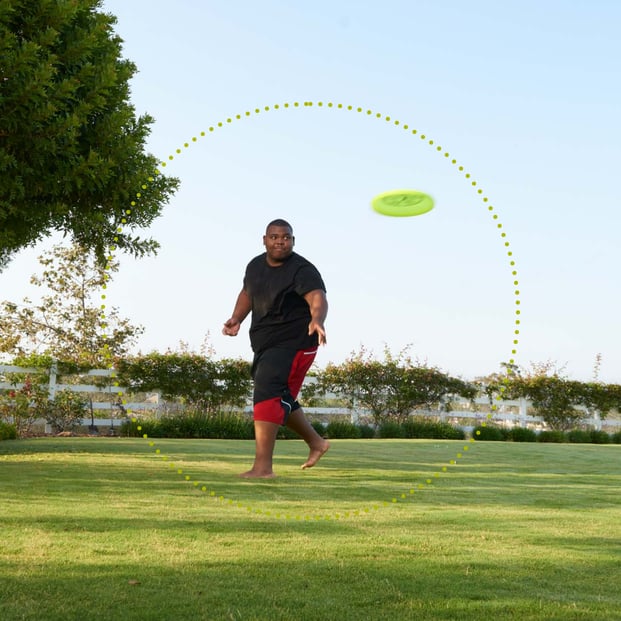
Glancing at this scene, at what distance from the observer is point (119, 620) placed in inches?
155

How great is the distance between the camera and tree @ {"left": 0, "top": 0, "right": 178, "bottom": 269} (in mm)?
8992

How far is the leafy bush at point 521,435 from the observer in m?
21.6

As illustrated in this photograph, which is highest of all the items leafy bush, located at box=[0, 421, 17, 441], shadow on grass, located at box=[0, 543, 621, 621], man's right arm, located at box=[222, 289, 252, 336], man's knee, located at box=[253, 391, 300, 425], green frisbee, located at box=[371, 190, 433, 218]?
green frisbee, located at box=[371, 190, 433, 218]

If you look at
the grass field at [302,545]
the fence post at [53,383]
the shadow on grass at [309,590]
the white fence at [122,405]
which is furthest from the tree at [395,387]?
the shadow on grass at [309,590]

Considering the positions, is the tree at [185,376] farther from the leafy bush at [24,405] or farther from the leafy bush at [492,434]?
the leafy bush at [492,434]

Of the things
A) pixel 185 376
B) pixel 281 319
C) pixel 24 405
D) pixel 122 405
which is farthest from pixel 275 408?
pixel 24 405

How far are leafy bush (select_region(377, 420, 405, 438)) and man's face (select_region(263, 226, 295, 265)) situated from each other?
657 inches

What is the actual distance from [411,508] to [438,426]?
13.3m

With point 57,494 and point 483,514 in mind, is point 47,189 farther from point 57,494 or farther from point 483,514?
point 483,514

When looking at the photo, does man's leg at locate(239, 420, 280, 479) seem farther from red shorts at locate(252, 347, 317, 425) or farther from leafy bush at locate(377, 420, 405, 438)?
leafy bush at locate(377, 420, 405, 438)

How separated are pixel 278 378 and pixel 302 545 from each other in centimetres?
247

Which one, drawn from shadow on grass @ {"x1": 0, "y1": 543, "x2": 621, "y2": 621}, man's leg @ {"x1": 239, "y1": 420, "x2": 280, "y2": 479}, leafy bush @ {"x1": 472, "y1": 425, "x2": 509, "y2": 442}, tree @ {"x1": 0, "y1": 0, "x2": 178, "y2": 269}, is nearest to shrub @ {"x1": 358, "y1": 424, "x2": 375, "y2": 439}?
leafy bush @ {"x1": 472, "y1": 425, "x2": 509, "y2": 442}

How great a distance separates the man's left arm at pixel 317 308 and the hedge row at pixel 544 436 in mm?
17250

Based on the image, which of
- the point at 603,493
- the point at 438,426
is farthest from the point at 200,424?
the point at 603,493
